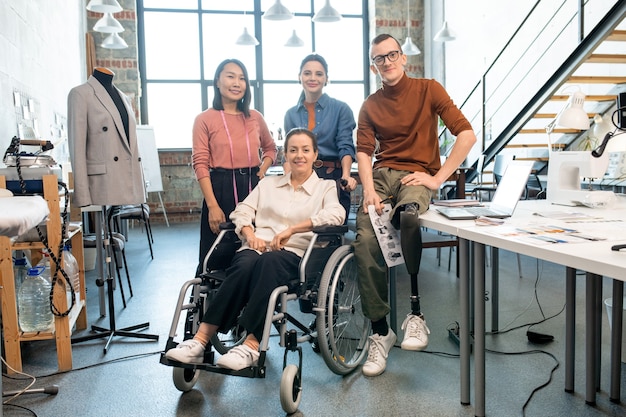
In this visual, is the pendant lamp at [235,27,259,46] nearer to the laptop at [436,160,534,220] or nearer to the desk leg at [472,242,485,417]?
the laptop at [436,160,534,220]

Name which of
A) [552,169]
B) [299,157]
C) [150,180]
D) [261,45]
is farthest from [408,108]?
[261,45]

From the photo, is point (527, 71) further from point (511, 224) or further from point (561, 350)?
point (511, 224)

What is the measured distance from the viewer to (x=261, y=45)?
8.69 metres

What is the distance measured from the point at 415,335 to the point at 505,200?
1.99ft

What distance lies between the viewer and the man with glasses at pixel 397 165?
6.98ft

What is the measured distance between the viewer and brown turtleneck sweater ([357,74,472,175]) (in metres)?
2.35

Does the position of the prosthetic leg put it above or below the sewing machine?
below

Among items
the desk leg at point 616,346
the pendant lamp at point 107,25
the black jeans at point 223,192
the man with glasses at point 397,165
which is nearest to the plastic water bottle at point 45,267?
the black jeans at point 223,192

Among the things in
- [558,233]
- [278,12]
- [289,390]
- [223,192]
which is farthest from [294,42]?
[558,233]

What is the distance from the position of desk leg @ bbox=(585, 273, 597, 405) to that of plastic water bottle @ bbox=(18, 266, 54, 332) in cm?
220

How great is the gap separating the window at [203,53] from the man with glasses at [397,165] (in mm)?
5773

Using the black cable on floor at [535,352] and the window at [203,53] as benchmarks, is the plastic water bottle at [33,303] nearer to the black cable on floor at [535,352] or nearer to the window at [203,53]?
the black cable on floor at [535,352]

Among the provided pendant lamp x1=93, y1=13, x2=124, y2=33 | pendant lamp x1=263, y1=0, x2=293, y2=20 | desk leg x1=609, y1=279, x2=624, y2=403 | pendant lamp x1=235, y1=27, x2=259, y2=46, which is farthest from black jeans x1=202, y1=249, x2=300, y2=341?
pendant lamp x1=235, y1=27, x2=259, y2=46

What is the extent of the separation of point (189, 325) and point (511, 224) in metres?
1.18
